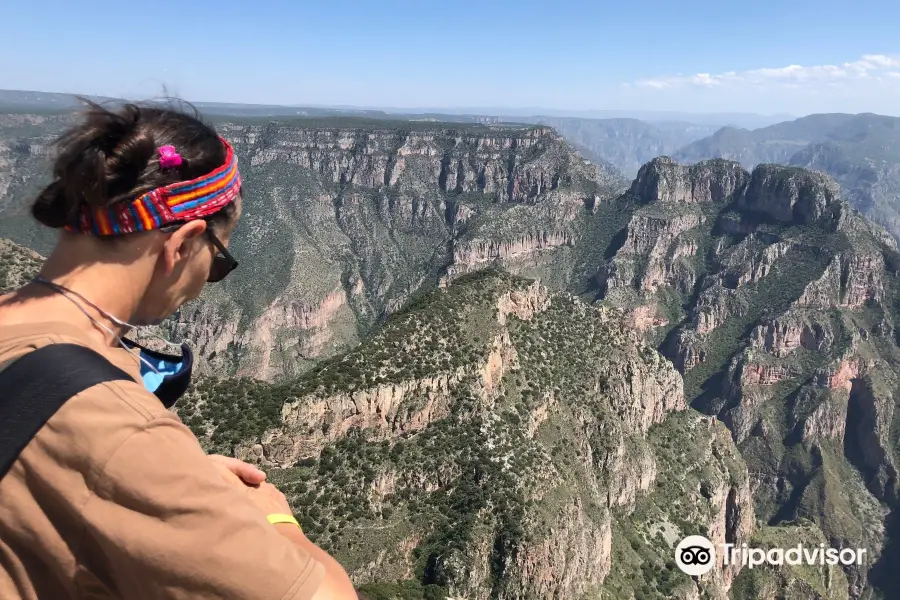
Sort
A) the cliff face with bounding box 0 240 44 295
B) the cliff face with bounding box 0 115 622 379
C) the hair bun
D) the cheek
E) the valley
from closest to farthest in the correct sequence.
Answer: the hair bun
the cheek
the cliff face with bounding box 0 240 44 295
the valley
the cliff face with bounding box 0 115 622 379

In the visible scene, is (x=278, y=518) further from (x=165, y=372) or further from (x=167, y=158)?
(x=167, y=158)

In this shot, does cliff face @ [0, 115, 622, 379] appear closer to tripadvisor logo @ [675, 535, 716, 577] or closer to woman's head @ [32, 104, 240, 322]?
tripadvisor logo @ [675, 535, 716, 577]

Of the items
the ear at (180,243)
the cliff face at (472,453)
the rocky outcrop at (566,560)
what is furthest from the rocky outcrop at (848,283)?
the ear at (180,243)

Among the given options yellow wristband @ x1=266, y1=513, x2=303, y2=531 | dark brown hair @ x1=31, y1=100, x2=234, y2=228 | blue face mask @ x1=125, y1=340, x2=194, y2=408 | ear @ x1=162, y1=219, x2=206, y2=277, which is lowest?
yellow wristband @ x1=266, y1=513, x2=303, y2=531

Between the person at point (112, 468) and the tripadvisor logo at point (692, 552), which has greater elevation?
the person at point (112, 468)

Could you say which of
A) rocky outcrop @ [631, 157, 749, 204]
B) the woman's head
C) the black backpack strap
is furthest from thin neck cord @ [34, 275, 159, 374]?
rocky outcrop @ [631, 157, 749, 204]

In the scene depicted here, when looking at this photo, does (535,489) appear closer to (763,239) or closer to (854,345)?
(854,345)

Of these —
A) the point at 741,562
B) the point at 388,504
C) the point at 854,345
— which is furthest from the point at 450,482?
the point at 854,345

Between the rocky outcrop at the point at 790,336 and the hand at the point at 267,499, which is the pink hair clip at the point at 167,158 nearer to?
the hand at the point at 267,499
